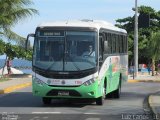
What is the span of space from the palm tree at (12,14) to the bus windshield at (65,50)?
19059mm

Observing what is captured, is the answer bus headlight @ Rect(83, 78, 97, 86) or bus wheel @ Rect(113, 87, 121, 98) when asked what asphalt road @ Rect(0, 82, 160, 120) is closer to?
bus wheel @ Rect(113, 87, 121, 98)

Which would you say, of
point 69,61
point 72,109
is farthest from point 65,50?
point 72,109

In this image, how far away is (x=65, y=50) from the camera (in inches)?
738

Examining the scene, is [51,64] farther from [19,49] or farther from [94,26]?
[19,49]

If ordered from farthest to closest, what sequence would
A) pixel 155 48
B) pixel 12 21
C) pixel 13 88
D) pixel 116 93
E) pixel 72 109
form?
pixel 155 48 → pixel 12 21 → pixel 13 88 → pixel 116 93 → pixel 72 109

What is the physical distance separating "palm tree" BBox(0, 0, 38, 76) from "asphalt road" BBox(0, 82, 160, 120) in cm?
1662

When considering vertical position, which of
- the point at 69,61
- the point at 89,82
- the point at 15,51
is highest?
the point at 15,51

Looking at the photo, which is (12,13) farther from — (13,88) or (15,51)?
(13,88)

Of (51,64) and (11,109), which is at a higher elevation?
(51,64)

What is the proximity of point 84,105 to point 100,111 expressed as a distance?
215cm

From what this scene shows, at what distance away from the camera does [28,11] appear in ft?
134

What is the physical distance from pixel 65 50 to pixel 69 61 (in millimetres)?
436

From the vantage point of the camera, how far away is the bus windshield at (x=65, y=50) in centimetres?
1853

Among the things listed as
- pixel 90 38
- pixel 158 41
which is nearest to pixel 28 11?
pixel 158 41
